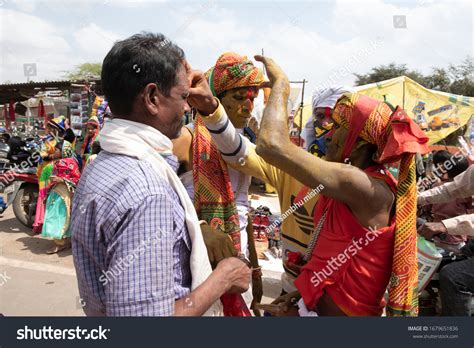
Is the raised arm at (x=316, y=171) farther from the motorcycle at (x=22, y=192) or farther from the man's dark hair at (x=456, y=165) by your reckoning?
the motorcycle at (x=22, y=192)

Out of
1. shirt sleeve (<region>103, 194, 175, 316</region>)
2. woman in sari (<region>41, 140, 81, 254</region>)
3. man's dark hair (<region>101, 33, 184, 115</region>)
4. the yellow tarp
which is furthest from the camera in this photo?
the yellow tarp

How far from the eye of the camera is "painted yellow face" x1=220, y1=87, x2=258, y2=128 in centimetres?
218

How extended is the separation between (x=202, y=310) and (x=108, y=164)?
0.53m

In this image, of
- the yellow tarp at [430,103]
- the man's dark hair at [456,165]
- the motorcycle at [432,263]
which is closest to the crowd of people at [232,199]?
the motorcycle at [432,263]

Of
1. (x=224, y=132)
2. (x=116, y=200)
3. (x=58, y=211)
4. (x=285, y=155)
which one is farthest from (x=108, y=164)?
(x=58, y=211)

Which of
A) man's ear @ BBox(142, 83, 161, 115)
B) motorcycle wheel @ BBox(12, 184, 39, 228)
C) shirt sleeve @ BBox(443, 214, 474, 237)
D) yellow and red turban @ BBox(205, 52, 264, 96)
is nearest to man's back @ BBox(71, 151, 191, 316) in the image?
man's ear @ BBox(142, 83, 161, 115)

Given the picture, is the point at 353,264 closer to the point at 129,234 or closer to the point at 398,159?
the point at 398,159

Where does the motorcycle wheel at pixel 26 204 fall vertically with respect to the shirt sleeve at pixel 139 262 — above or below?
below

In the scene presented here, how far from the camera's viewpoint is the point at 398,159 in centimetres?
162

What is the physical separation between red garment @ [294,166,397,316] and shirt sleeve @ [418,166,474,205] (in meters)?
1.55

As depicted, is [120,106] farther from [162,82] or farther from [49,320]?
[49,320]

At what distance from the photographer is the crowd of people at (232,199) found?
1.04m

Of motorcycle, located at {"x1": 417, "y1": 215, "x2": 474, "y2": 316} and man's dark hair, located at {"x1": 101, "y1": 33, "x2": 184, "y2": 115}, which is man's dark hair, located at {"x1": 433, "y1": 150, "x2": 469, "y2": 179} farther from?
man's dark hair, located at {"x1": 101, "y1": 33, "x2": 184, "y2": 115}

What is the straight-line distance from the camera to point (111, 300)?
101 centimetres
